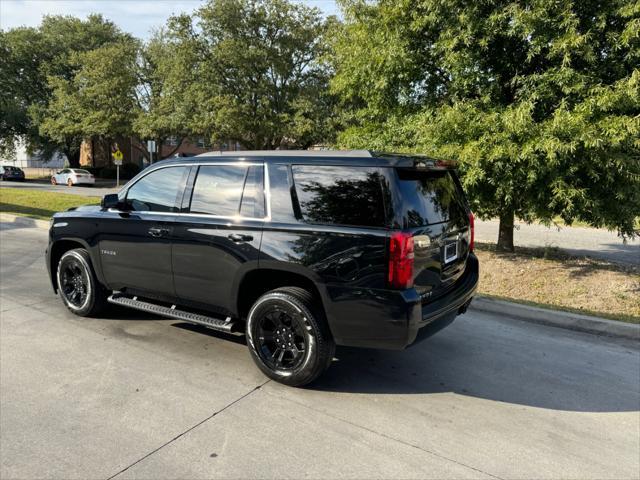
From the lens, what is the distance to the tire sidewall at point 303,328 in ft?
11.6

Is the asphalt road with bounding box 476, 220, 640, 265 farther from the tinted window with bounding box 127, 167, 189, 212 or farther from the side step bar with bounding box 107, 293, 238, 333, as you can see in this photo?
the tinted window with bounding box 127, 167, 189, 212

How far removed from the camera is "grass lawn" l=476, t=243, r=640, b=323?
263 inches

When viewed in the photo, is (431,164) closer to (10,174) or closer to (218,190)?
(218,190)

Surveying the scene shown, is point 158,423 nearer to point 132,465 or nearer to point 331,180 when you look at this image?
point 132,465

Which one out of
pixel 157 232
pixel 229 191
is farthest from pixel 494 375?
pixel 157 232

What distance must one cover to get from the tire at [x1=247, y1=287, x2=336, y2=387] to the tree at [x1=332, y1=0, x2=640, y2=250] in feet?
14.0

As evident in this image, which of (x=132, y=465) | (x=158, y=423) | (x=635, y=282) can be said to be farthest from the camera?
(x=635, y=282)

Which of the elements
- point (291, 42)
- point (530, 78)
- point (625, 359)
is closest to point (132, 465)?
point (625, 359)

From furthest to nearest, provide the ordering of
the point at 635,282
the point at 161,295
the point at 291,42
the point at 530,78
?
the point at 291,42 → the point at 635,282 → the point at 530,78 → the point at 161,295

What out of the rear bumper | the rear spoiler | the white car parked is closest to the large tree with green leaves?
the white car parked

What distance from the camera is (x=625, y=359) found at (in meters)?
4.50

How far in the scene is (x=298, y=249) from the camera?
353 cm

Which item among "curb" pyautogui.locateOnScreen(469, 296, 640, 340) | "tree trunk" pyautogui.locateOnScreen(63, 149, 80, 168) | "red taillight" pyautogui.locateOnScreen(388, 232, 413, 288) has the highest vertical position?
"tree trunk" pyautogui.locateOnScreen(63, 149, 80, 168)

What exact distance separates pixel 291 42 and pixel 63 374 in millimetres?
27001
